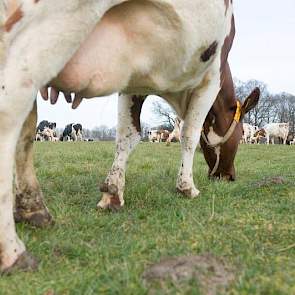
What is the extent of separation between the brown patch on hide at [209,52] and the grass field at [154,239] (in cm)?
129

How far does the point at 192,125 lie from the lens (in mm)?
5496

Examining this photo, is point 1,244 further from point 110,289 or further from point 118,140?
point 118,140

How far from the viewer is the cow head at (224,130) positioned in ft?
22.1

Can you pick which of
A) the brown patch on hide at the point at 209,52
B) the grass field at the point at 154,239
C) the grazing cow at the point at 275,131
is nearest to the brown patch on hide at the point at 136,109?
the grass field at the point at 154,239

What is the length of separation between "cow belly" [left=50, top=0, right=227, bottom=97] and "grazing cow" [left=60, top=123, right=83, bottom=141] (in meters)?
48.1

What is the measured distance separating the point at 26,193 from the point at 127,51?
128cm

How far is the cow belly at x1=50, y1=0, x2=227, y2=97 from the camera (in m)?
3.35

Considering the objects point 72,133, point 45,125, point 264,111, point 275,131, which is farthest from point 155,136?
point 264,111

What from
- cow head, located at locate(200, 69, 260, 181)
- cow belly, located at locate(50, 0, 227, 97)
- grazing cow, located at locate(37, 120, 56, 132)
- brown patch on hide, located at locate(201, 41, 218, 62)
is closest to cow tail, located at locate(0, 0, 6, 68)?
cow belly, located at locate(50, 0, 227, 97)

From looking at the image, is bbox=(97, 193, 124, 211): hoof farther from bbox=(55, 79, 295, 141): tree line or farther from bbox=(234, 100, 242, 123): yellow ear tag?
bbox=(55, 79, 295, 141): tree line

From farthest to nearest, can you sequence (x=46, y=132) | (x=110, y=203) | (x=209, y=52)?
(x=46, y=132) < (x=110, y=203) < (x=209, y=52)

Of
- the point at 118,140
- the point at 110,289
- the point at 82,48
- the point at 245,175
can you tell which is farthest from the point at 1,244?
the point at 245,175

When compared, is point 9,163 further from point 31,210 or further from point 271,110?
point 271,110

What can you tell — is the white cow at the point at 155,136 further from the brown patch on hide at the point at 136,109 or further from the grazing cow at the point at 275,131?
the brown patch on hide at the point at 136,109
